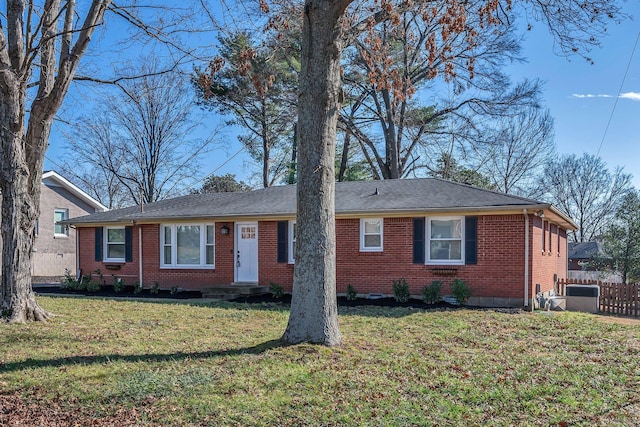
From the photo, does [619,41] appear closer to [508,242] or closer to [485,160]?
[508,242]

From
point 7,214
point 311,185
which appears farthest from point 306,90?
point 7,214

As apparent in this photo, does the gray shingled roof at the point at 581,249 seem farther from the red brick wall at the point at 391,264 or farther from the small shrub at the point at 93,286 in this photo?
the small shrub at the point at 93,286

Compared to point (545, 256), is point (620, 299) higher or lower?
lower

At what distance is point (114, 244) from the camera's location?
19234 mm

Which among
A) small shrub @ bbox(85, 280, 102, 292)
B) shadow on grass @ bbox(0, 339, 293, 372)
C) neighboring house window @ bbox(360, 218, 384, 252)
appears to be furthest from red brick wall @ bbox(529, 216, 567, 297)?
small shrub @ bbox(85, 280, 102, 292)

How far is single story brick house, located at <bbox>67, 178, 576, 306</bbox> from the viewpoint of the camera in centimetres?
1352

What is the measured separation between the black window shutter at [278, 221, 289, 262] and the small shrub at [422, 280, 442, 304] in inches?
179

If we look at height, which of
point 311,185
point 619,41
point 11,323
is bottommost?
point 11,323

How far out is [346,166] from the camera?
3111 centimetres

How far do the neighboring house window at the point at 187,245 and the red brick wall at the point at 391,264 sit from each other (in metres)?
0.24

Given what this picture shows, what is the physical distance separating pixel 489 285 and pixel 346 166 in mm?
18315

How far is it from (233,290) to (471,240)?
7300 millimetres

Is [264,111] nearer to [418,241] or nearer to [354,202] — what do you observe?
[354,202]

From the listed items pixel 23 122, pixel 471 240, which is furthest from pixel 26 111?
pixel 471 240
